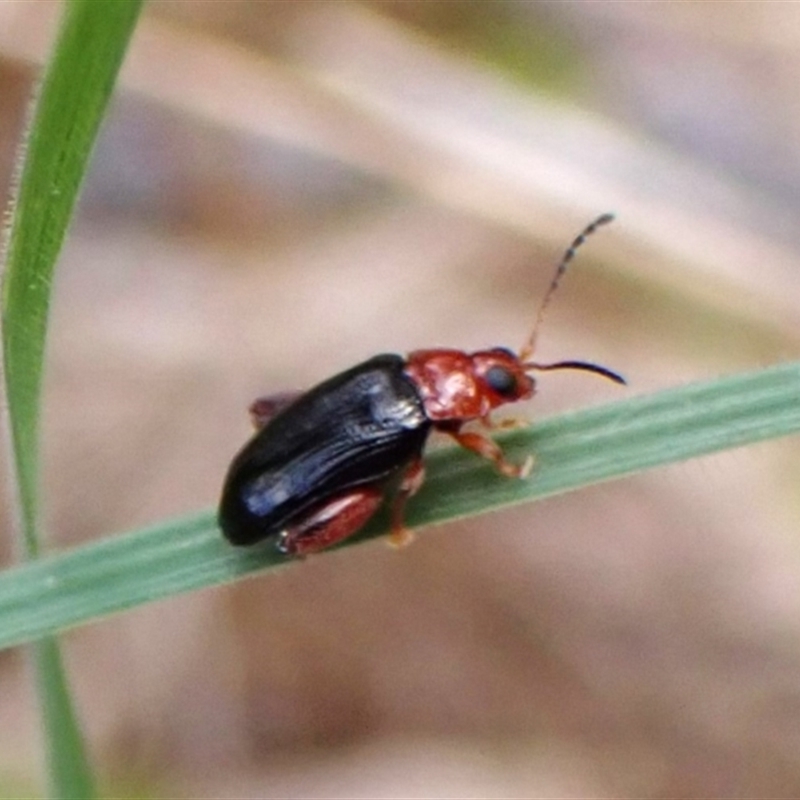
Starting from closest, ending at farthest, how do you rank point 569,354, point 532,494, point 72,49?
1. point 72,49
2. point 532,494
3. point 569,354

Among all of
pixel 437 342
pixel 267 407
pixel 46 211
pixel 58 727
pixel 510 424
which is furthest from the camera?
pixel 437 342

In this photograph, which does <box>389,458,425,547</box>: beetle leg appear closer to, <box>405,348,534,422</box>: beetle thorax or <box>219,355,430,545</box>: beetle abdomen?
<box>219,355,430,545</box>: beetle abdomen

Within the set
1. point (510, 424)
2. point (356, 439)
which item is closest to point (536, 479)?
point (510, 424)

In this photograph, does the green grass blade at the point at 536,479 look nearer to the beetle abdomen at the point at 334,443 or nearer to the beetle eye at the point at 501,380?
the beetle abdomen at the point at 334,443

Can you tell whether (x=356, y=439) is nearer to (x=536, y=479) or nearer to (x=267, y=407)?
(x=267, y=407)

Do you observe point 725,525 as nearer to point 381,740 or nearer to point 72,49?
point 381,740

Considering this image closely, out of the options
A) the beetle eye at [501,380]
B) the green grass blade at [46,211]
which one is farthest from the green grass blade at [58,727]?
the beetle eye at [501,380]

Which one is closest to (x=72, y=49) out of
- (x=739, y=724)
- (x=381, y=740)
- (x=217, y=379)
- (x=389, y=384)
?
(x=389, y=384)

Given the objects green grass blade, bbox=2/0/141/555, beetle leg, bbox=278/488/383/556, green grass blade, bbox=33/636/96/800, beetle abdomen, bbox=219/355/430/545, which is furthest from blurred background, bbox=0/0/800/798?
green grass blade, bbox=2/0/141/555
